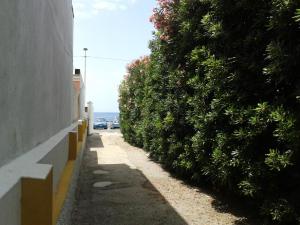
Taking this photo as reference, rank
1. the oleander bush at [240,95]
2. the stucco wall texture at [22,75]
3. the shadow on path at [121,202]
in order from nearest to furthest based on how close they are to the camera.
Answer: the stucco wall texture at [22,75] < the oleander bush at [240,95] < the shadow on path at [121,202]

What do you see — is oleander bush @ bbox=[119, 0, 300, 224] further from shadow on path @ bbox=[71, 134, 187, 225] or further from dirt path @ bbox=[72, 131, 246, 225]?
shadow on path @ bbox=[71, 134, 187, 225]

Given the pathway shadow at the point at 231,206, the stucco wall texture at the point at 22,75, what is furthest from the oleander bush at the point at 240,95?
the stucco wall texture at the point at 22,75

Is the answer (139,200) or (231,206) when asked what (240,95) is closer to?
(231,206)

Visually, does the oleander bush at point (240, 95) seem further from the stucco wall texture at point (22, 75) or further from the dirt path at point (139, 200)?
the stucco wall texture at point (22, 75)

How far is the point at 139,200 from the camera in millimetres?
7707

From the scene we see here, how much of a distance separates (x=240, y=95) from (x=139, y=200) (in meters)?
3.06

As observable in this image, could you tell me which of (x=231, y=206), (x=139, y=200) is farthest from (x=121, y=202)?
(x=231, y=206)

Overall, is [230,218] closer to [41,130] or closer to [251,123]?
[251,123]

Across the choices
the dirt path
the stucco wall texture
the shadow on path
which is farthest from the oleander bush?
the stucco wall texture

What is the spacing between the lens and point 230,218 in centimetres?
658

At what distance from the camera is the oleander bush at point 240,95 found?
4.94 meters

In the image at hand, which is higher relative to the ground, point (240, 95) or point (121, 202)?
point (240, 95)

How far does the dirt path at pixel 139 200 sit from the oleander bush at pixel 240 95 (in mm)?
538

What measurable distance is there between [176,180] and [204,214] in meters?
2.96
